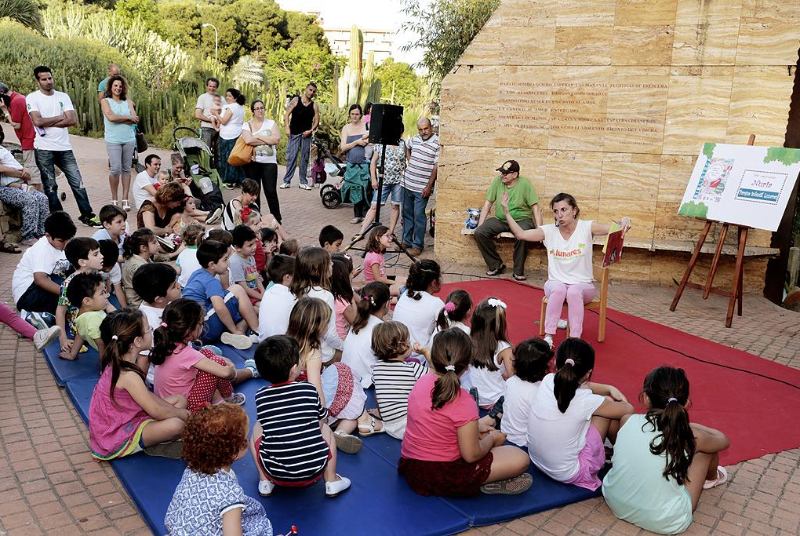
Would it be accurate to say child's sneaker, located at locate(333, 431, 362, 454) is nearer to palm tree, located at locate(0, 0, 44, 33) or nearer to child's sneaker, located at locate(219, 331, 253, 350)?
child's sneaker, located at locate(219, 331, 253, 350)

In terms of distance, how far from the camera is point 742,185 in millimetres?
7164

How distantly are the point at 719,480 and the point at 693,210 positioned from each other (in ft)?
13.0

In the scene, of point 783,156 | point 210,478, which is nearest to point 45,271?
point 210,478

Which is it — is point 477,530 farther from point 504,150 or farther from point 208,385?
point 504,150

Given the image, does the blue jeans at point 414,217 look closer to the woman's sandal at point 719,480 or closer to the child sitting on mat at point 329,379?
the child sitting on mat at point 329,379

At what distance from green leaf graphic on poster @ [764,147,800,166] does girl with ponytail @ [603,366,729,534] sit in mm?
4194

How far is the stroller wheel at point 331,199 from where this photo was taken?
12.0 meters

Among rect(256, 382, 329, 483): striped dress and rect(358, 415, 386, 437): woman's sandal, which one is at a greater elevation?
rect(256, 382, 329, 483): striped dress

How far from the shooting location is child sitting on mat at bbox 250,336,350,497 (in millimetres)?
3572

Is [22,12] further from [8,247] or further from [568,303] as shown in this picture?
[568,303]

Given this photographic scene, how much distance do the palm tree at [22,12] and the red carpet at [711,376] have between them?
25.2m

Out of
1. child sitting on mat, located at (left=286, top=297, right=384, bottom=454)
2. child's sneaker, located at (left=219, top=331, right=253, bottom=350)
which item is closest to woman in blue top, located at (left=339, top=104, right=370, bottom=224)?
child's sneaker, located at (left=219, top=331, right=253, bottom=350)

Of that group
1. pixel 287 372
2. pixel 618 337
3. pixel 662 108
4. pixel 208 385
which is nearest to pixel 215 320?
pixel 208 385

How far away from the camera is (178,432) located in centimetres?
409
